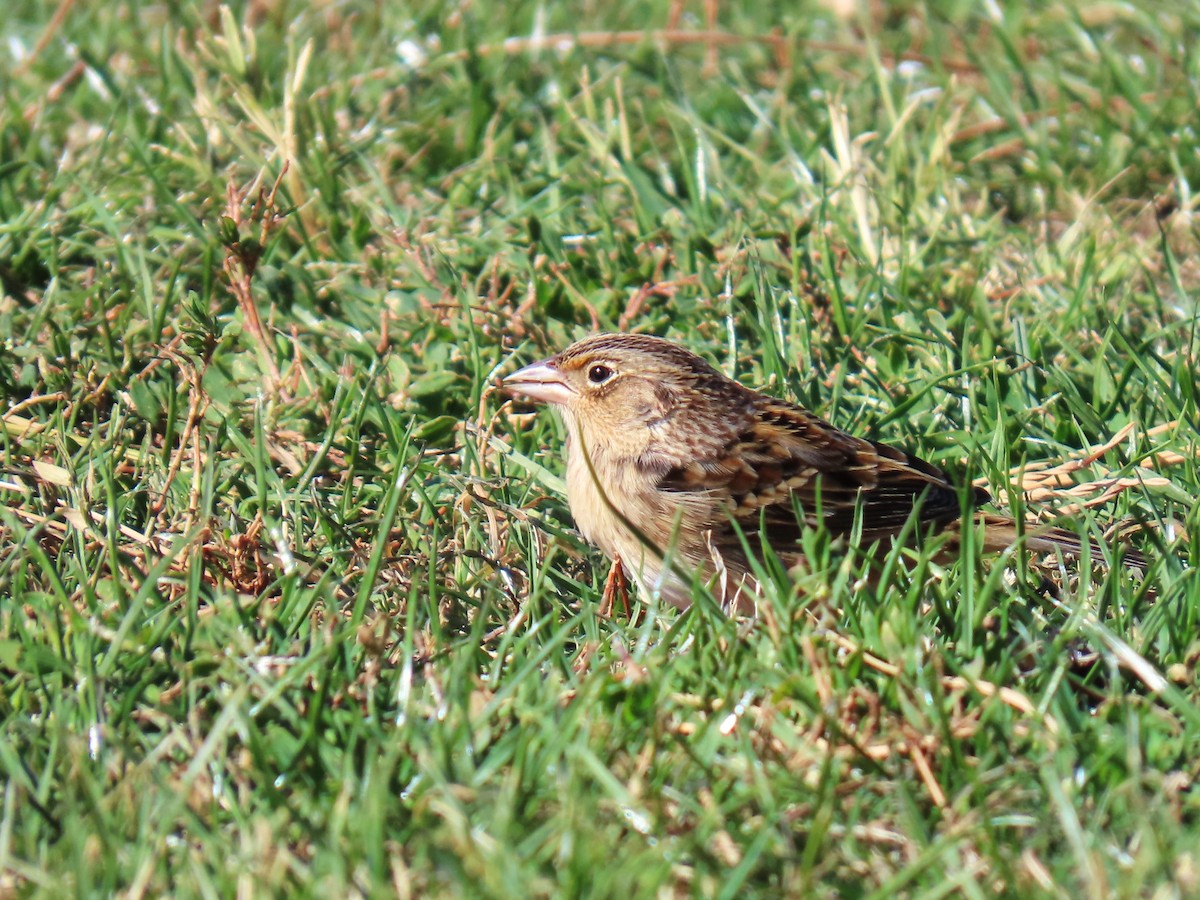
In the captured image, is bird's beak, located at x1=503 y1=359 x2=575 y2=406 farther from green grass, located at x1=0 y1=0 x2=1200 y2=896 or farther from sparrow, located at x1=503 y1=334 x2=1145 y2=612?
green grass, located at x1=0 y1=0 x2=1200 y2=896

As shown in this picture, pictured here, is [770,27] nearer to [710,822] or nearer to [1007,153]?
[1007,153]

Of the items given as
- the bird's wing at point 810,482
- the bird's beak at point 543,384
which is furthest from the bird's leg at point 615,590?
the bird's beak at point 543,384

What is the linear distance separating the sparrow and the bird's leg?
0.04 m

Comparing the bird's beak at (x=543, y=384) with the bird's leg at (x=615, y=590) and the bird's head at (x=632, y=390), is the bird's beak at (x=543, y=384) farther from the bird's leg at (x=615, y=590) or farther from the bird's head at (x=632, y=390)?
the bird's leg at (x=615, y=590)

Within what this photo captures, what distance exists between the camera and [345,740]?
10.4ft

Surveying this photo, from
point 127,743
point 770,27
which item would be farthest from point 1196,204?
point 127,743

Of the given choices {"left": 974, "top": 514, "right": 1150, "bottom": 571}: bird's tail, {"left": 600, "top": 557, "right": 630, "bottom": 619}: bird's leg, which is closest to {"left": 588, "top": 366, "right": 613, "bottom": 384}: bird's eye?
{"left": 600, "top": 557, "right": 630, "bottom": 619}: bird's leg

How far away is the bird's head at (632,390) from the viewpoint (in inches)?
179

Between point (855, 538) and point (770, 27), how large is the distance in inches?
170

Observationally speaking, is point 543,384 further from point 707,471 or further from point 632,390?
point 707,471

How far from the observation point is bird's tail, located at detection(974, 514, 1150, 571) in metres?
3.95

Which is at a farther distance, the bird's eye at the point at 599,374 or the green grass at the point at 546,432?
the bird's eye at the point at 599,374

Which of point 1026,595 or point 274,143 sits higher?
point 274,143

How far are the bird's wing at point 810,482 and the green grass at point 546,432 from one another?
0.90 ft
